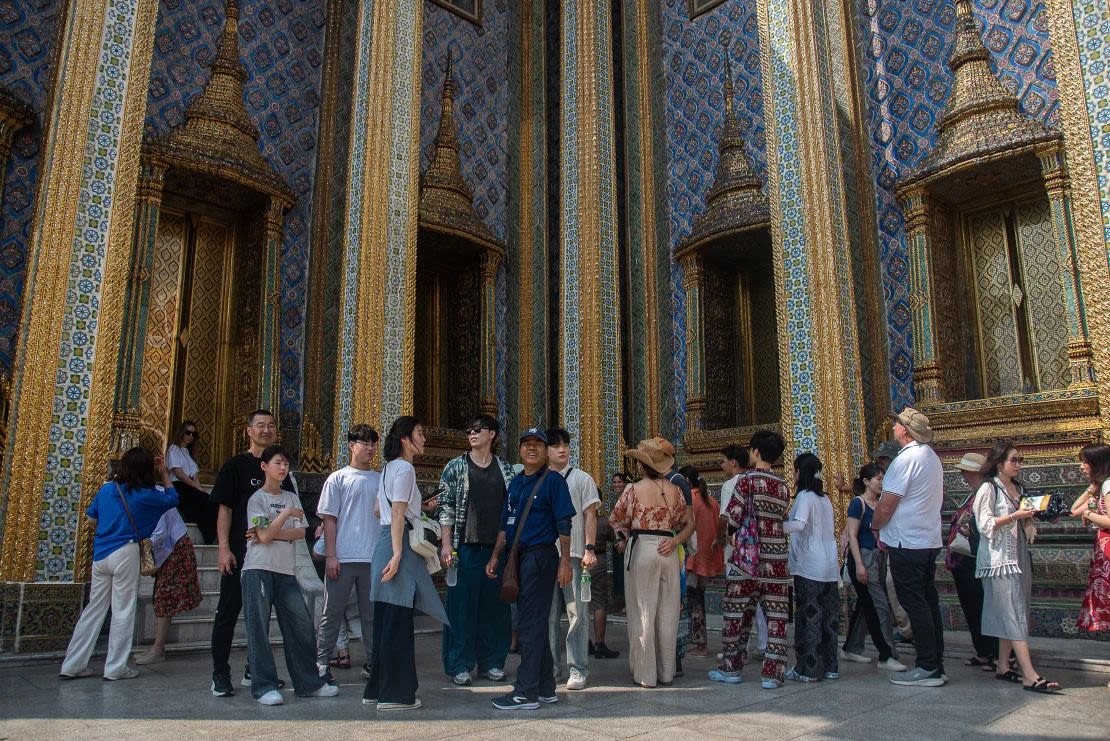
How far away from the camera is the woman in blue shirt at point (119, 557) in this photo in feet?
17.4

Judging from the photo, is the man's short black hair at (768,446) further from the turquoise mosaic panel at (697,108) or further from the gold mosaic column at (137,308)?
the gold mosaic column at (137,308)

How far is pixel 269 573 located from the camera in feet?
15.0

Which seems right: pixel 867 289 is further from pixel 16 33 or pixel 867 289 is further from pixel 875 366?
pixel 16 33

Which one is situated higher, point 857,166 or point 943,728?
point 857,166

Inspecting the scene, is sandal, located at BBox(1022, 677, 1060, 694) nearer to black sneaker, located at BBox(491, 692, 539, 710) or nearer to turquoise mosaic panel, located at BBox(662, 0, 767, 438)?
black sneaker, located at BBox(491, 692, 539, 710)

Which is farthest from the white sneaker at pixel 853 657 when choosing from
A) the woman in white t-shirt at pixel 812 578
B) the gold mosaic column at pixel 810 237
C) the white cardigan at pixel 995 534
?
the gold mosaic column at pixel 810 237

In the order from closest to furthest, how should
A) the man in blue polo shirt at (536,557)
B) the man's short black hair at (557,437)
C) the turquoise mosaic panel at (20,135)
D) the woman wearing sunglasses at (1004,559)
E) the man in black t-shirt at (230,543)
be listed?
the man in blue polo shirt at (536,557), the man in black t-shirt at (230,543), the woman wearing sunglasses at (1004,559), the man's short black hair at (557,437), the turquoise mosaic panel at (20,135)

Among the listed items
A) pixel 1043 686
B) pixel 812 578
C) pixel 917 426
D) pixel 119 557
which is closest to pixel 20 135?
pixel 119 557

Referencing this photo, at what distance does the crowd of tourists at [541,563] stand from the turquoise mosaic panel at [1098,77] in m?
2.54

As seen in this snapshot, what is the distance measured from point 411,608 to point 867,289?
22.7 feet

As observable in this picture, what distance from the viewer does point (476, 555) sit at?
5516mm

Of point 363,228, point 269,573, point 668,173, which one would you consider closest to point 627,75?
point 668,173

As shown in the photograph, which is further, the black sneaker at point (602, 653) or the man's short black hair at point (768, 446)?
the black sneaker at point (602, 653)

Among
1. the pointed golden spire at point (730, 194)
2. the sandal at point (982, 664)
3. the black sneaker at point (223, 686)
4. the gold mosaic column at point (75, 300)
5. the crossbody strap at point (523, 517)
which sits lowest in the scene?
the sandal at point (982, 664)
